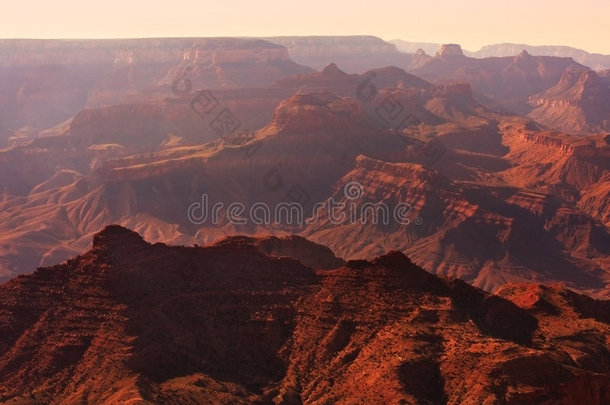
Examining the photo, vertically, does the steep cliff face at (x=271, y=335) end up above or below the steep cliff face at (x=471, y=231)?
above

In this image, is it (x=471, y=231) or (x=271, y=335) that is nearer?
(x=271, y=335)

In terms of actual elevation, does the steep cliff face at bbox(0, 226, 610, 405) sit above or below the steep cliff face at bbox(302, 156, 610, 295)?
above

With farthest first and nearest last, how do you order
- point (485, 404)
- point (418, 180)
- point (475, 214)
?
point (418, 180) < point (475, 214) < point (485, 404)

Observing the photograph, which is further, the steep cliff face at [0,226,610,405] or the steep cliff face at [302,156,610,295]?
the steep cliff face at [302,156,610,295]

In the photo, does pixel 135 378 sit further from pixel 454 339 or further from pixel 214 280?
pixel 454 339

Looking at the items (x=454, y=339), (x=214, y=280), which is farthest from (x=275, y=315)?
(x=454, y=339)

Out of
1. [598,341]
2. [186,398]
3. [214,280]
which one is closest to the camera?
[186,398]

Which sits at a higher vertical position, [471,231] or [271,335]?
[271,335]

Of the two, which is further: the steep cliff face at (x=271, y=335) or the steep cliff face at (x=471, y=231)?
the steep cliff face at (x=471, y=231)
